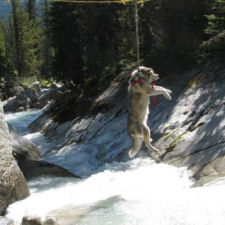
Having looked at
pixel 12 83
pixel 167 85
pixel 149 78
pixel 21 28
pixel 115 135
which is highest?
pixel 149 78

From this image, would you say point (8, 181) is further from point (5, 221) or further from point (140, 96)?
point (140, 96)

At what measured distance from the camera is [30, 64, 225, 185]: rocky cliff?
9.35 metres

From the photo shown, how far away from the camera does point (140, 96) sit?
6680 mm

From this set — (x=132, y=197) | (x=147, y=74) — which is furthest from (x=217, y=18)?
(x=147, y=74)

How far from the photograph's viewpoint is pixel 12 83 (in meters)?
39.8

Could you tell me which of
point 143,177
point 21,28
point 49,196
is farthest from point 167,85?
point 21,28

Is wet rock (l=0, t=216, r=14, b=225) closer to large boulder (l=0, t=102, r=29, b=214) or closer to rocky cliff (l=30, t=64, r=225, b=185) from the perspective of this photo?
large boulder (l=0, t=102, r=29, b=214)

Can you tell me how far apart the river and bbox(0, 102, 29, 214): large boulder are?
0.17 m

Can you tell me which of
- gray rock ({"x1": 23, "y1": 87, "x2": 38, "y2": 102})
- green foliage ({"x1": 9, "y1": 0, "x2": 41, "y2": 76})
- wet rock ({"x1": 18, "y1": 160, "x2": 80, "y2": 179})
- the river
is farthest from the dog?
green foliage ({"x1": 9, "y1": 0, "x2": 41, "y2": 76})

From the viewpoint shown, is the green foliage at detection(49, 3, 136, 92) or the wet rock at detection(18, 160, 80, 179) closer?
the wet rock at detection(18, 160, 80, 179)

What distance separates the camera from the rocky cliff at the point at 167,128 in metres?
9.35

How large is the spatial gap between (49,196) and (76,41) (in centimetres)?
1596

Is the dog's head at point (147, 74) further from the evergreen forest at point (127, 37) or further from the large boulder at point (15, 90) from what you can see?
the large boulder at point (15, 90)

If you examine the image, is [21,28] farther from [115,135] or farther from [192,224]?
[192,224]
